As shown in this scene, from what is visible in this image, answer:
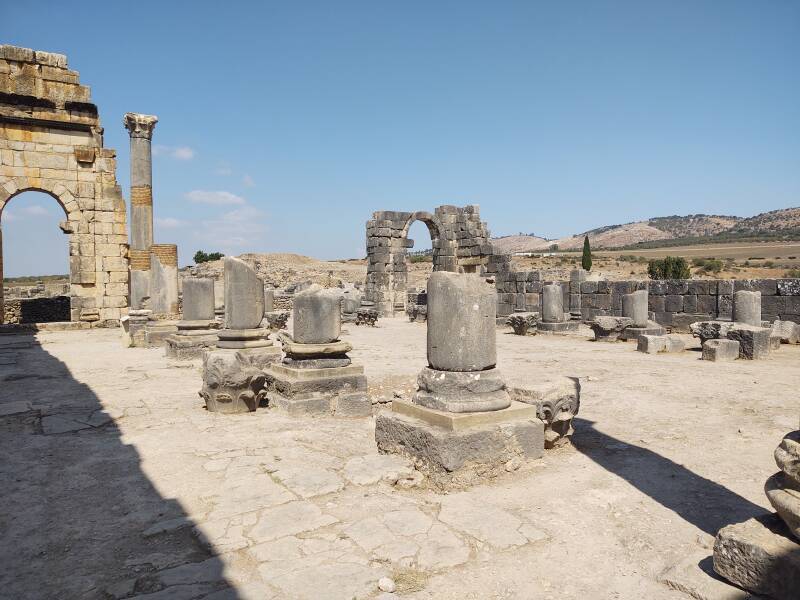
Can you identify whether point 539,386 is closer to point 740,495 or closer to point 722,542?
point 740,495

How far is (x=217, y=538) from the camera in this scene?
3.18 meters

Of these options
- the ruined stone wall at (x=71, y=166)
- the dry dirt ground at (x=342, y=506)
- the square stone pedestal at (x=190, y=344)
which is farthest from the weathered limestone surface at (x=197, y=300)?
the ruined stone wall at (x=71, y=166)

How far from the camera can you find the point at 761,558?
8.30 feet

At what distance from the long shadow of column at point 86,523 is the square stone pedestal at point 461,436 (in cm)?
172

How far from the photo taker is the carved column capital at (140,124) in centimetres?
1448

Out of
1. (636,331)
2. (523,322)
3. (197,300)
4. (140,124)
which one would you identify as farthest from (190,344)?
(636,331)

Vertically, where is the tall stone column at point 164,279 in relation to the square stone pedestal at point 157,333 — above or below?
above

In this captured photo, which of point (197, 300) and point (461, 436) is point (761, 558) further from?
point (197, 300)

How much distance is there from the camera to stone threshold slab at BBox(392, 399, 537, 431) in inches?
166

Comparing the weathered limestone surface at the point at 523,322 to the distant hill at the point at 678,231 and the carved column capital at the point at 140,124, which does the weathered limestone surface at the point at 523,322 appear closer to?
the carved column capital at the point at 140,124

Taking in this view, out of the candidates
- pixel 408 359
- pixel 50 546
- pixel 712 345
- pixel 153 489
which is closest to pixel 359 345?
pixel 408 359

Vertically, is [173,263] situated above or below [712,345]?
above

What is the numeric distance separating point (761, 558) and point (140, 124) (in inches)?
627

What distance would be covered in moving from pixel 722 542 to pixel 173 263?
13.2 meters
